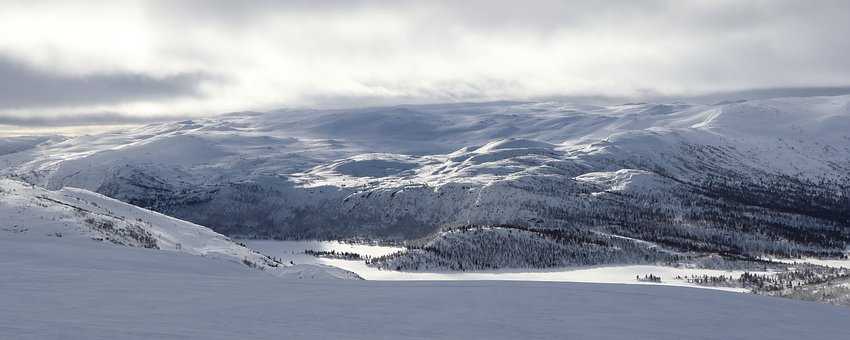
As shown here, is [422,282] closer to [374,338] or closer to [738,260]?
[374,338]

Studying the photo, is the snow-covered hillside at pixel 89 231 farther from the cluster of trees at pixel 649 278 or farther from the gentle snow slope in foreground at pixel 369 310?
the cluster of trees at pixel 649 278

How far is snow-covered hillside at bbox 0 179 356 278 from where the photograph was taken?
61.8 m

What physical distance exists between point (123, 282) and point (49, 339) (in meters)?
12.3

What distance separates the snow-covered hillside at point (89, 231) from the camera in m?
61.8

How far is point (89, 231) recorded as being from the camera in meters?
67.5

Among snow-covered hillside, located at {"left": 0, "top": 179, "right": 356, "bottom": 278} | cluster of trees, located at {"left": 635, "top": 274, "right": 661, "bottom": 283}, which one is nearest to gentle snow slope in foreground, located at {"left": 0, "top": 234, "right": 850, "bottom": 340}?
snow-covered hillside, located at {"left": 0, "top": 179, "right": 356, "bottom": 278}

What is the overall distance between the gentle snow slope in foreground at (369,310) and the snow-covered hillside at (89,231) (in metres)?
24.1

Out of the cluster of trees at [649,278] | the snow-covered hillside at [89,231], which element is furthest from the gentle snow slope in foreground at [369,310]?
the cluster of trees at [649,278]

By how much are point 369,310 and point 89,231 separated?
5169 centimetres

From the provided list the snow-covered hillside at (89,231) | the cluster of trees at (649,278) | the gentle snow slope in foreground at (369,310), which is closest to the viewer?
the gentle snow slope in foreground at (369,310)

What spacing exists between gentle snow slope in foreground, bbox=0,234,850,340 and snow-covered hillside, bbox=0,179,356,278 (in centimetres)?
2409

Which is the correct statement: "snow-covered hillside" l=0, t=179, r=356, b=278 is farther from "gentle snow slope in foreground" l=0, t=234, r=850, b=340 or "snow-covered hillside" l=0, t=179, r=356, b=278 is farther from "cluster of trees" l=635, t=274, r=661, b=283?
"cluster of trees" l=635, t=274, r=661, b=283

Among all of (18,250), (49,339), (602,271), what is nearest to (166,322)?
(49,339)

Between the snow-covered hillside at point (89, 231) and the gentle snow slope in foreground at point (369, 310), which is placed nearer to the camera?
the gentle snow slope in foreground at point (369, 310)
